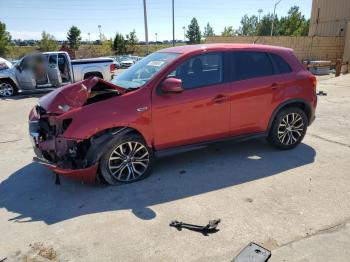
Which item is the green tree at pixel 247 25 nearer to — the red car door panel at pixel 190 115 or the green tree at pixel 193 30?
the green tree at pixel 193 30

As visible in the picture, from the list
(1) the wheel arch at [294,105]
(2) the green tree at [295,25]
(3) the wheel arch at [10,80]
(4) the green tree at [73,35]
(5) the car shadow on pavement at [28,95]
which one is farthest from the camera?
(4) the green tree at [73,35]

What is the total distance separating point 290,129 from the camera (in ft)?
18.6

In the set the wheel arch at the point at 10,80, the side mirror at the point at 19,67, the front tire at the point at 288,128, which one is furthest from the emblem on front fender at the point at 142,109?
the wheel arch at the point at 10,80

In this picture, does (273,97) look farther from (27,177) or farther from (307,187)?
(27,177)

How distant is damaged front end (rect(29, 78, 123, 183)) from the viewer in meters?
4.24

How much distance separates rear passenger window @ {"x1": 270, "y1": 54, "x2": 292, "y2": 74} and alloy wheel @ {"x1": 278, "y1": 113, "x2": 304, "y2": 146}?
72 centimetres

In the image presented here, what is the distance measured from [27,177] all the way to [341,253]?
4.13m

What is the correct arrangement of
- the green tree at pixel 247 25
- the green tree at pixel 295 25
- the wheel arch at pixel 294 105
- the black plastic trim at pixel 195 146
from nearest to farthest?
the black plastic trim at pixel 195 146, the wheel arch at pixel 294 105, the green tree at pixel 295 25, the green tree at pixel 247 25

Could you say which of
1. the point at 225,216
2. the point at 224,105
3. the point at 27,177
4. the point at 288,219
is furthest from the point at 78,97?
the point at 288,219

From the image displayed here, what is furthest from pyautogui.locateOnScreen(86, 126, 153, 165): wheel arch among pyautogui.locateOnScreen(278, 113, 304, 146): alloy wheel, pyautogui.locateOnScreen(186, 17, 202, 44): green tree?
pyautogui.locateOnScreen(186, 17, 202, 44): green tree

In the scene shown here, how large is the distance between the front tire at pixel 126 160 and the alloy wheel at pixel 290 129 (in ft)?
7.63

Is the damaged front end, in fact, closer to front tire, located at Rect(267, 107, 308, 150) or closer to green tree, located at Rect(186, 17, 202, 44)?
front tire, located at Rect(267, 107, 308, 150)

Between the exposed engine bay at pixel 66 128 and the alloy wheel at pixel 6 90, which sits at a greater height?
the exposed engine bay at pixel 66 128

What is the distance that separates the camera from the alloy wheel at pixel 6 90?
13648 millimetres
